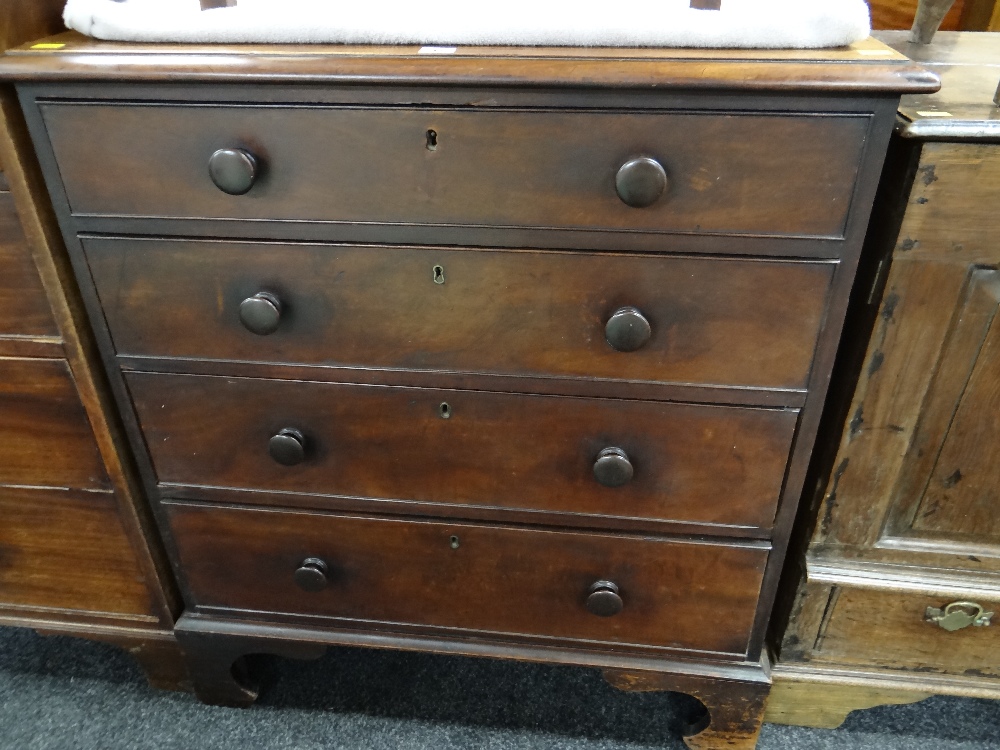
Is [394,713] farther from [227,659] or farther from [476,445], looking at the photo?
[476,445]

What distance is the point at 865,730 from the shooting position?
1.15 m

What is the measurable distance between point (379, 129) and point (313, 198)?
10 centimetres

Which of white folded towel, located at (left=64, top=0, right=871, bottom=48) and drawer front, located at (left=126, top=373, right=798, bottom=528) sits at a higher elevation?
white folded towel, located at (left=64, top=0, right=871, bottom=48)

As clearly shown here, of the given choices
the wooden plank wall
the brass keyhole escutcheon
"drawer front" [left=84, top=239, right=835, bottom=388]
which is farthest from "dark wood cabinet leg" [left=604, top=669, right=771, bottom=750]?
the wooden plank wall

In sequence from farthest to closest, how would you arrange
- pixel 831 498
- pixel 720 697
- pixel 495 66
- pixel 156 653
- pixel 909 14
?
pixel 909 14 < pixel 156 653 < pixel 720 697 < pixel 831 498 < pixel 495 66

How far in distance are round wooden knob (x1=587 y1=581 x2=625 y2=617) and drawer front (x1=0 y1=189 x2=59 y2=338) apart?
75cm

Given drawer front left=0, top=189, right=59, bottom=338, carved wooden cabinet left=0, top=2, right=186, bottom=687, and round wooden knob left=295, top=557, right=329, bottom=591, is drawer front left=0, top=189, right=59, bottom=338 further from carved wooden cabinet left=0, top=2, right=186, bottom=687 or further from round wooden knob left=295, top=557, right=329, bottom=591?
round wooden knob left=295, top=557, right=329, bottom=591

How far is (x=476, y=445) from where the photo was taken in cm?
90

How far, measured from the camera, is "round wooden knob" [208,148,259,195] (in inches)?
28.8

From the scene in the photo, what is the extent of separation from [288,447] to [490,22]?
1.75 ft

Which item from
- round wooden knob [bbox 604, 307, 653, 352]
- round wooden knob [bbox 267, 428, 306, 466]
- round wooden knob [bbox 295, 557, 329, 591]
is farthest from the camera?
round wooden knob [bbox 295, 557, 329, 591]

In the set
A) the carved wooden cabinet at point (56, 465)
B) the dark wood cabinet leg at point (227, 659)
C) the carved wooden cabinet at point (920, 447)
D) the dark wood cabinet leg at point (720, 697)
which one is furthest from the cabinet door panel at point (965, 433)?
the carved wooden cabinet at point (56, 465)

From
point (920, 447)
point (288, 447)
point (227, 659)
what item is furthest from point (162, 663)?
point (920, 447)

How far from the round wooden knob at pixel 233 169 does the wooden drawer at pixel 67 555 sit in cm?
52
